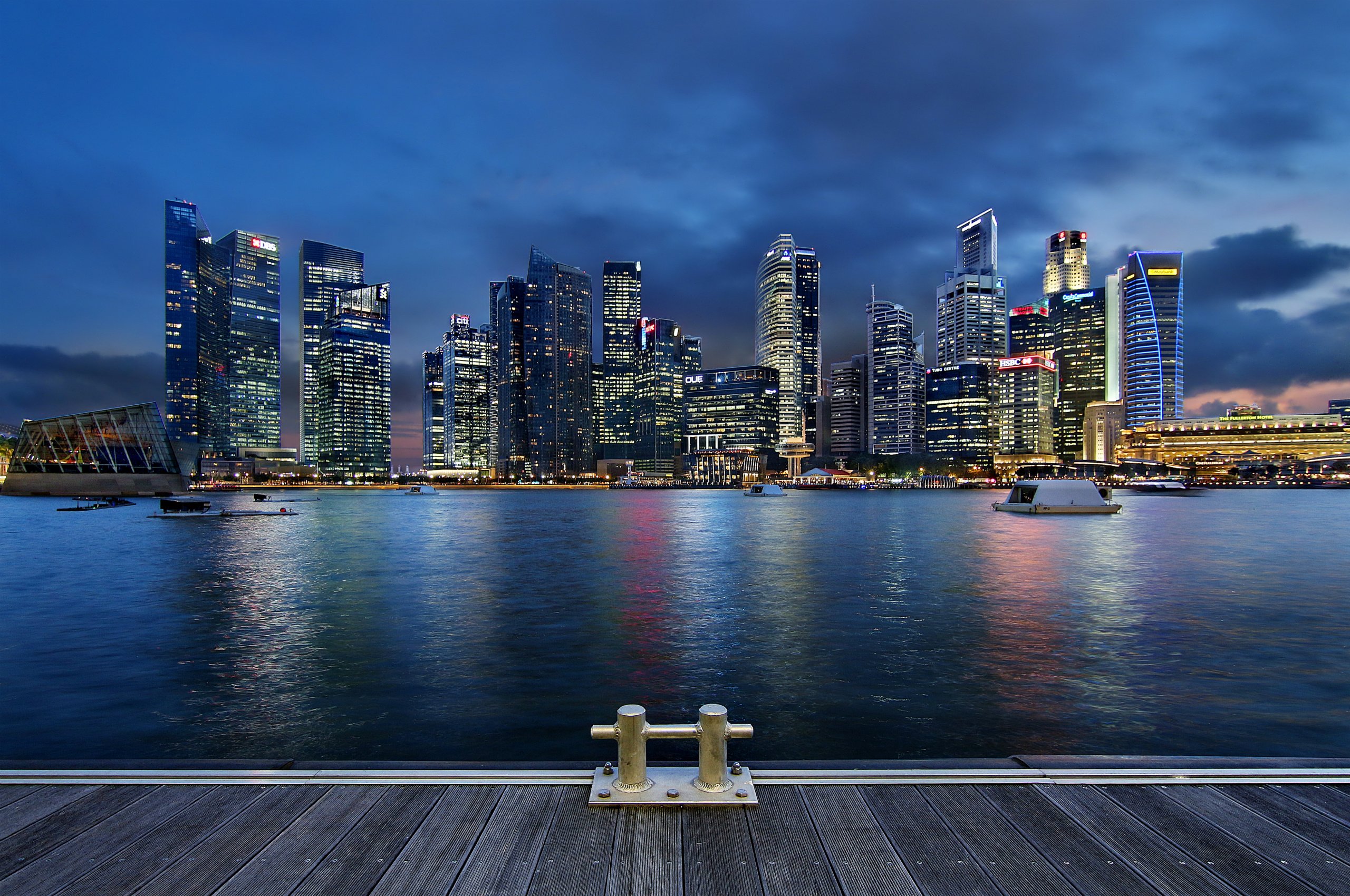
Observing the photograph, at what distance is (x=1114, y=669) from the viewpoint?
1758 cm

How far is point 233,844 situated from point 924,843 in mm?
5693

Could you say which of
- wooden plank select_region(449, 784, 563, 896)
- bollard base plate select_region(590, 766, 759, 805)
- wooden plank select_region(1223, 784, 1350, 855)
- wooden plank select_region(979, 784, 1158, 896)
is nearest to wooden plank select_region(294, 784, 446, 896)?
wooden plank select_region(449, 784, 563, 896)

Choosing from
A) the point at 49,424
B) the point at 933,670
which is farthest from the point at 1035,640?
the point at 49,424

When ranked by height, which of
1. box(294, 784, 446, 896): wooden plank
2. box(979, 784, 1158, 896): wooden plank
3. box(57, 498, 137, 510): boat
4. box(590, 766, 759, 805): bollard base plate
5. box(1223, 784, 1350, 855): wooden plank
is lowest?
box(57, 498, 137, 510): boat

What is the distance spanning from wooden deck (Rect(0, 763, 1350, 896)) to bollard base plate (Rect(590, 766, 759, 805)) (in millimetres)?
98

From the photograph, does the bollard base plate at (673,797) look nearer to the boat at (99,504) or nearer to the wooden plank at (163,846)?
the wooden plank at (163,846)

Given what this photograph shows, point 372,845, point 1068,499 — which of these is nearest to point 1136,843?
point 372,845

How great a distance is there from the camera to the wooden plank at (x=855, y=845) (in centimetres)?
462

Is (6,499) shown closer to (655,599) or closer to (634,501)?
(634,501)

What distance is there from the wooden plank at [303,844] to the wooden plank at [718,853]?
115 inches

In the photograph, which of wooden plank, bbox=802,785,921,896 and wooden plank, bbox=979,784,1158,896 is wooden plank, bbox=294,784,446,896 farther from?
wooden plank, bbox=979,784,1158,896

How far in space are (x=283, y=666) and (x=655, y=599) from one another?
584 inches

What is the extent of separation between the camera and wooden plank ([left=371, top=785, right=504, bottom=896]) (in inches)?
181

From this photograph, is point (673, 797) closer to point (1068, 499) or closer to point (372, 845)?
point (372, 845)
